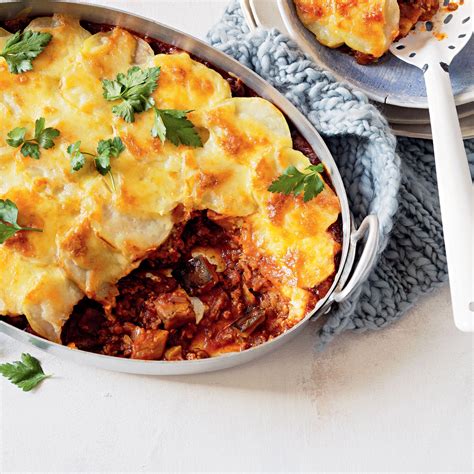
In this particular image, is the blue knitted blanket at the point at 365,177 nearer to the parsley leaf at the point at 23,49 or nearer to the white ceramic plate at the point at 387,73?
the white ceramic plate at the point at 387,73

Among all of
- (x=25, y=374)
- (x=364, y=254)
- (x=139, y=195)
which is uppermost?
(x=139, y=195)

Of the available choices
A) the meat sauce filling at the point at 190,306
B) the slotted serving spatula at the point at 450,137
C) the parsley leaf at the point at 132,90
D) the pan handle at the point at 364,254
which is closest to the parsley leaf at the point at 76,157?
the parsley leaf at the point at 132,90

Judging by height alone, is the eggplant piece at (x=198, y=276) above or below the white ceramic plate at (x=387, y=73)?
below

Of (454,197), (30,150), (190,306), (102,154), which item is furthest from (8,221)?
(454,197)

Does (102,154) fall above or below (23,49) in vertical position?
below

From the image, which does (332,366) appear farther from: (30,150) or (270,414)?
(30,150)
